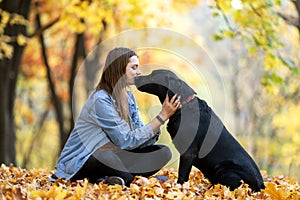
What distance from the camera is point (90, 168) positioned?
5215 mm

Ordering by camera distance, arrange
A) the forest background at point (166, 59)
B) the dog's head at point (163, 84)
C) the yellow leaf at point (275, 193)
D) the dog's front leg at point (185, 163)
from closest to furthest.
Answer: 1. the yellow leaf at point (275, 193)
2. the dog's front leg at point (185, 163)
3. the dog's head at point (163, 84)
4. the forest background at point (166, 59)

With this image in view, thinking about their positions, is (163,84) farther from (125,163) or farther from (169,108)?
(125,163)

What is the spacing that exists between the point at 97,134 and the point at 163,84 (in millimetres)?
849

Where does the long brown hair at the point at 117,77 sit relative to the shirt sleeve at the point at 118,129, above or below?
above

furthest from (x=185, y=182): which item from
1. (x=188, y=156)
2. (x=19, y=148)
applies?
(x=19, y=148)

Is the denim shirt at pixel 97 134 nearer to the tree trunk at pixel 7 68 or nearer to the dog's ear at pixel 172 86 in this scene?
the dog's ear at pixel 172 86

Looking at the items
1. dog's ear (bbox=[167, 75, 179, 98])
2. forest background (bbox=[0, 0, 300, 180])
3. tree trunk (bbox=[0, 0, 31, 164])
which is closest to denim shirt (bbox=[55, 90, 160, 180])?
dog's ear (bbox=[167, 75, 179, 98])

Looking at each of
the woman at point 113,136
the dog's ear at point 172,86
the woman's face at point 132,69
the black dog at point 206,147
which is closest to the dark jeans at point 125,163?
the woman at point 113,136

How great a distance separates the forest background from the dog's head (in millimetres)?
217

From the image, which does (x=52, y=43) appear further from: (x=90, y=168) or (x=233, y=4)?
(x=90, y=168)

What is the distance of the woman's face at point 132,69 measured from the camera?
5.37 meters

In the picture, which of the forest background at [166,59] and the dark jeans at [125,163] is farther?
the forest background at [166,59]

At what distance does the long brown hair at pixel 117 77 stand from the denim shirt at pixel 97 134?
0.08m

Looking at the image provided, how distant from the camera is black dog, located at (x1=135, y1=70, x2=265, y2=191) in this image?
510 cm
